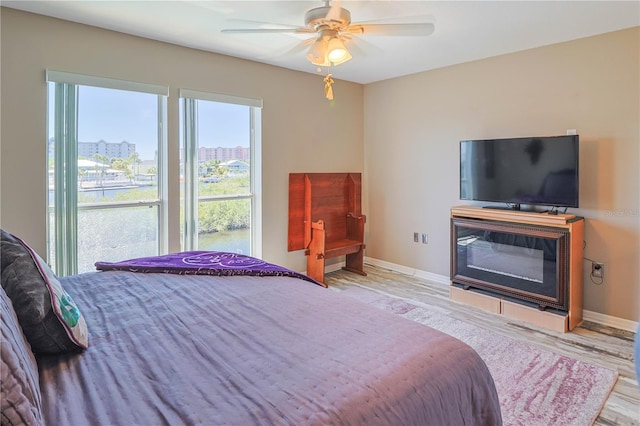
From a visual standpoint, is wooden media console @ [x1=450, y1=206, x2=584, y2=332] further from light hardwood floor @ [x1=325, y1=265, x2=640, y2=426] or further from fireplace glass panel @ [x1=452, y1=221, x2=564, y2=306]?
light hardwood floor @ [x1=325, y1=265, x2=640, y2=426]

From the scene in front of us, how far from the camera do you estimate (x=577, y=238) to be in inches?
129

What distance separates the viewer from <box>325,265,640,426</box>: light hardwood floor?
2.23 meters

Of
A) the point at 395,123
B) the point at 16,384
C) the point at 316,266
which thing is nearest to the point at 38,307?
the point at 16,384

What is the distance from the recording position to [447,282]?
4.54 m

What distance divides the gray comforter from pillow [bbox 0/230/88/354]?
0.20ft

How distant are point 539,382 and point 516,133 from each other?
2.46 m

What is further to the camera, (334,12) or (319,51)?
(319,51)

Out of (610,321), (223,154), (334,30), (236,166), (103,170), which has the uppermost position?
(334,30)

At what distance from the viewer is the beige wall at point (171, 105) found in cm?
289

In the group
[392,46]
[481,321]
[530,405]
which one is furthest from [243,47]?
[530,405]

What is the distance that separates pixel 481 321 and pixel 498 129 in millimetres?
2007

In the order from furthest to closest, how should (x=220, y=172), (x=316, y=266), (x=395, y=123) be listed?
(x=395, y=123), (x=316, y=266), (x=220, y=172)

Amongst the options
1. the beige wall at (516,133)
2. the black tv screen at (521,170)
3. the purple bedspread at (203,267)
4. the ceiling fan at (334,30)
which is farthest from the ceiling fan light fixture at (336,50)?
the beige wall at (516,133)

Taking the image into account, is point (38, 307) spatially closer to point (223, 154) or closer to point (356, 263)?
point (223, 154)
